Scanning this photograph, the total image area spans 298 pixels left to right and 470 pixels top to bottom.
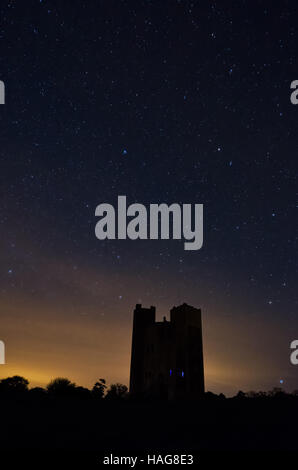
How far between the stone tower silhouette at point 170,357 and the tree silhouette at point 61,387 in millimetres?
8120

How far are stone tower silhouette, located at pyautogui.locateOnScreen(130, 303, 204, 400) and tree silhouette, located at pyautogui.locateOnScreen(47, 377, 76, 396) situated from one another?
8120 mm

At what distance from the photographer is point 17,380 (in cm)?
6278

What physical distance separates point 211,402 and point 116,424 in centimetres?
703

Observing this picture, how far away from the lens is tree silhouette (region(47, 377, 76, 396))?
42694mm

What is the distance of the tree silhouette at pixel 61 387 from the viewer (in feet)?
140

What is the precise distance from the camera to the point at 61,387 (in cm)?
4709

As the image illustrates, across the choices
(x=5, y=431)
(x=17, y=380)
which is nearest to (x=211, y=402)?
(x=5, y=431)

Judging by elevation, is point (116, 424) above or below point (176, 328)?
below

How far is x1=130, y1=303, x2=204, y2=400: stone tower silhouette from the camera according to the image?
47.6m

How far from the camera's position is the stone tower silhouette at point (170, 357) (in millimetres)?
47562

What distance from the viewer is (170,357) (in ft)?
161

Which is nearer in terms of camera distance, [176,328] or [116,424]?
[116,424]

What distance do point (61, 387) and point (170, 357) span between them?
1324 cm
